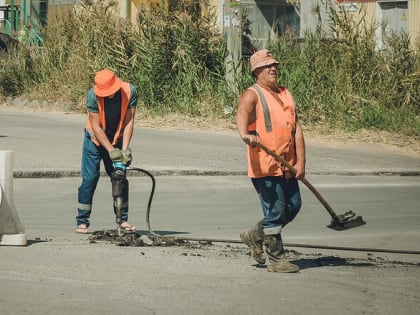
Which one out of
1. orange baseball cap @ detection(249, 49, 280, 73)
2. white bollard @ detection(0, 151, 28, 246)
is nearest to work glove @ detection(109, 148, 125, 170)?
white bollard @ detection(0, 151, 28, 246)

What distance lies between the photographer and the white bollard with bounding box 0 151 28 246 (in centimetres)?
997

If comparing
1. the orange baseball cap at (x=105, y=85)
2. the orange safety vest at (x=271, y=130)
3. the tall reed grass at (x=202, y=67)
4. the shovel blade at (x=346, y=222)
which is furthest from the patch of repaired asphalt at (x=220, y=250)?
the tall reed grass at (x=202, y=67)

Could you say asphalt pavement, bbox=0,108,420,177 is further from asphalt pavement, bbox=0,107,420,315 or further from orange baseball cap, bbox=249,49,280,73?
orange baseball cap, bbox=249,49,280,73

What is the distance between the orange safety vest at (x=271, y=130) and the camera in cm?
871

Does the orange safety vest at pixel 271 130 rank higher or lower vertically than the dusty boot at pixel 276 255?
higher

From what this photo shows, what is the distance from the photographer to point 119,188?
10594 millimetres

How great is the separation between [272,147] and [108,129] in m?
2.43

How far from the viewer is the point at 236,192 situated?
48.9ft

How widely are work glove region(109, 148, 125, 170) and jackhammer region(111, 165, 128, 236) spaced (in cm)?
3

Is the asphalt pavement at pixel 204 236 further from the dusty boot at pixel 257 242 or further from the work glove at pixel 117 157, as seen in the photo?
the work glove at pixel 117 157

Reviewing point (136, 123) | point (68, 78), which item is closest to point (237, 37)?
point (136, 123)

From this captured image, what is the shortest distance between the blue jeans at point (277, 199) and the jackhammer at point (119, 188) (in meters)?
1.97

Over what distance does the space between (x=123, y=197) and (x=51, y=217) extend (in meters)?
1.81

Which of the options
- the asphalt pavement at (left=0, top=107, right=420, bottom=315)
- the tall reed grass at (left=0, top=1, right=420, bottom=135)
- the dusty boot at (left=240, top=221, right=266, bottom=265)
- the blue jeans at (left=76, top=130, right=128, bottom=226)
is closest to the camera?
the asphalt pavement at (left=0, top=107, right=420, bottom=315)
